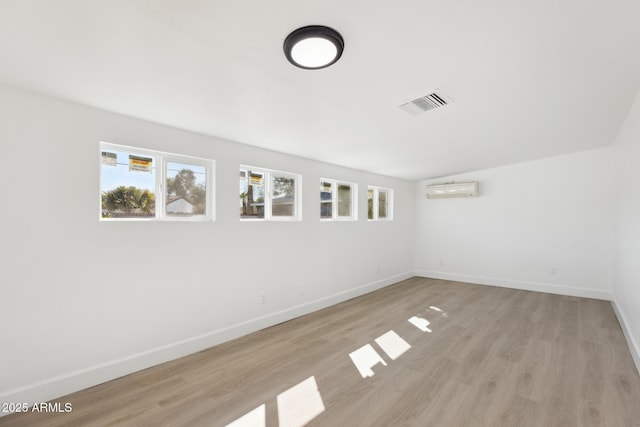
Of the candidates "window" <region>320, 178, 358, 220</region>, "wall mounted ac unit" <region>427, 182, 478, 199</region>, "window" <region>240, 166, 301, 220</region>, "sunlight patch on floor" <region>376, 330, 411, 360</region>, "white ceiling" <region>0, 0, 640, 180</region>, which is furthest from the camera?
"wall mounted ac unit" <region>427, 182, 478, 199</region>

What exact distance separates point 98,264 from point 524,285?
6.63 metres

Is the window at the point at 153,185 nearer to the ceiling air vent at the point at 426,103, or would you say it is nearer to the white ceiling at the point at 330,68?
the white ceiling at the point at 330,68

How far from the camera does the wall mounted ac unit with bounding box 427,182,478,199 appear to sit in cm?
597

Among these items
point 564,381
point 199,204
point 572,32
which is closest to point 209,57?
point 199,204

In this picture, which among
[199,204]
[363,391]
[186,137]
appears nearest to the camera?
[363,391]

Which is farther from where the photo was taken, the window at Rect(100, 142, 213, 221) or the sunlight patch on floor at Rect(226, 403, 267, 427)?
the window at Rect(100, 142, 213, 221)

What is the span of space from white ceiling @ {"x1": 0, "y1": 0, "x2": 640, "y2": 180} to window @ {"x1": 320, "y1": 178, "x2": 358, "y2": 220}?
1.50 meters

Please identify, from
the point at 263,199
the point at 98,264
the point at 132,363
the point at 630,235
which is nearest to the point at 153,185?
the point at 98,264

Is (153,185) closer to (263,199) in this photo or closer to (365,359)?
(263,199)

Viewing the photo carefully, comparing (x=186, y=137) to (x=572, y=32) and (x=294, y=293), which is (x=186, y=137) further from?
(x=572, y=32)

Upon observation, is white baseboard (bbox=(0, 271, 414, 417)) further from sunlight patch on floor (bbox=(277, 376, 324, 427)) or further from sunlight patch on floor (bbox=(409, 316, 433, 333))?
sunlight patch on floor (bbox=(409, 316, 433, 333))

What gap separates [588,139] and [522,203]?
1542 millimetres

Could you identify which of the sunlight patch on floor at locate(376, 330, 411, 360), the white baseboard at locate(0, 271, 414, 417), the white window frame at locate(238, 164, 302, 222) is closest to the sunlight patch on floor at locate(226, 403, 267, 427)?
the white baseboard at locate(0, 271, 414, 417)

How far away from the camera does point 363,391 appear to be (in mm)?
2291
